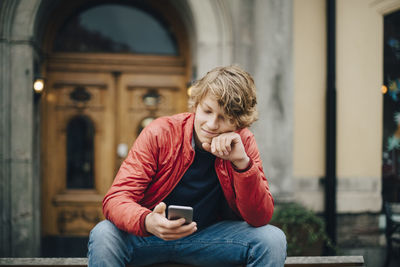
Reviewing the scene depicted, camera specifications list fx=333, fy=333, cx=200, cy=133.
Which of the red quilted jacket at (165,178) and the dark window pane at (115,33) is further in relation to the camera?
the dark window pane at (115,33)

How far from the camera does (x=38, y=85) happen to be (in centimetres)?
430

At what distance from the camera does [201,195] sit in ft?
6.91

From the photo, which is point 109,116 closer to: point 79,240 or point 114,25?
point 114,25

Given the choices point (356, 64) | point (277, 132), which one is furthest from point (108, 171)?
point (356, 64)

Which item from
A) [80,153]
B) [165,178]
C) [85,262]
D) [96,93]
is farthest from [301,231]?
[96,93]

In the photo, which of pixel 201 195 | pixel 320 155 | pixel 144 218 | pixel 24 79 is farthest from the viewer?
pixel 320 155

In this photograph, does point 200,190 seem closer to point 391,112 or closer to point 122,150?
point 122,150

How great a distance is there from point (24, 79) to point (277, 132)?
331 centimetres

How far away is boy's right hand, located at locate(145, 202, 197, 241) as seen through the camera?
1586 millimetres

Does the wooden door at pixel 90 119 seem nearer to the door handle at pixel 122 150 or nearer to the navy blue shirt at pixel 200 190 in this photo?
the door handle at pixel 122 150

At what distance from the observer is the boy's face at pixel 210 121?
1.88m

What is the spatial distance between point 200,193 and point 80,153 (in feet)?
11.4

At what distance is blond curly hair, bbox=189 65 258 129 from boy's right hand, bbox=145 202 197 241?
0.64 m

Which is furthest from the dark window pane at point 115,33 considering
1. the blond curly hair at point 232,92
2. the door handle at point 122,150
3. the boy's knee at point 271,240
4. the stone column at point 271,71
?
the boy's knee at point 271,240
